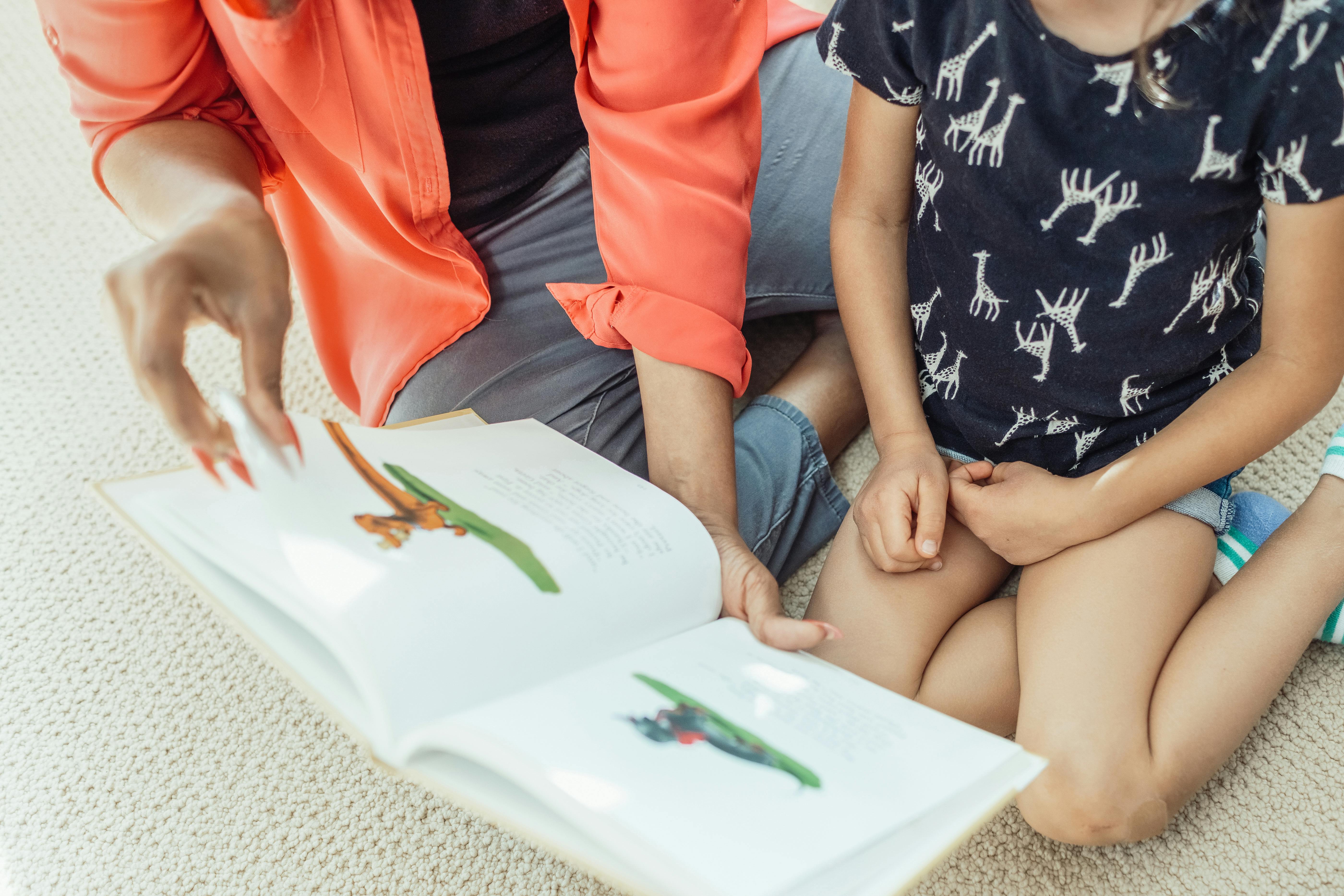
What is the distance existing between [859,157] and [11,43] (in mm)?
1294

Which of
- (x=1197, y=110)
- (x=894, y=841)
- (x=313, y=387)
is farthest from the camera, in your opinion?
(x=313, y=387)

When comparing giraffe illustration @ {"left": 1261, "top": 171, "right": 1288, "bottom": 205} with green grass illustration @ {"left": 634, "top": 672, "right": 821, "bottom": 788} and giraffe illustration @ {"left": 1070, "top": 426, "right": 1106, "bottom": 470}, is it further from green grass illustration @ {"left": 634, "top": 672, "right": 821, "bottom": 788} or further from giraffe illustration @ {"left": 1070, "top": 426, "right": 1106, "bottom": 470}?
green grass illustration @ {"left": 634, "top": 672, "right": 821, "bottom": 788}

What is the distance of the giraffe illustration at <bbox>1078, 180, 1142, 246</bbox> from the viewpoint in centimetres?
55

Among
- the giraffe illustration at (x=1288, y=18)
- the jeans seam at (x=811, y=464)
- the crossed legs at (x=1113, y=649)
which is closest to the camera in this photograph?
the giraffe illustration at (x=1288, y=18)

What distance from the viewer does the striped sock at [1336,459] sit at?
2.11 feet

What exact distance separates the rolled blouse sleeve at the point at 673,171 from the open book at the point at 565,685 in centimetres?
18

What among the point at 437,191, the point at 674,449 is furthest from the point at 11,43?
the point at 674,449

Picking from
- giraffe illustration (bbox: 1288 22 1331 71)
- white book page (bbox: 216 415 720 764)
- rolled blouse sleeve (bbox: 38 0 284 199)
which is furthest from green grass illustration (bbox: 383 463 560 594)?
giraffe illustration (bbox: 1288 22 1331 71)

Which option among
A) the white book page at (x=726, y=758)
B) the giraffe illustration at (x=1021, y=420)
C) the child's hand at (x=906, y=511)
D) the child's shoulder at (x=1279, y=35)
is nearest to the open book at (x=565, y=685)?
the white book page at (x=726, y=758)

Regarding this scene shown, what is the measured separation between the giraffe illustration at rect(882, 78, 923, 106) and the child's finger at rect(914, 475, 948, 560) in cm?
24

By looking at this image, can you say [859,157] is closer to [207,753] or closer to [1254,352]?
[1254,352]

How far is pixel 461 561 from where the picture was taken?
1.44ft

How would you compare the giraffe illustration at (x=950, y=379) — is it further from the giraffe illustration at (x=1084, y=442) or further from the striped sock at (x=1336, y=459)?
the striped sock at (x=1336, y=459)

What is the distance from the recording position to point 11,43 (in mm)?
1334
